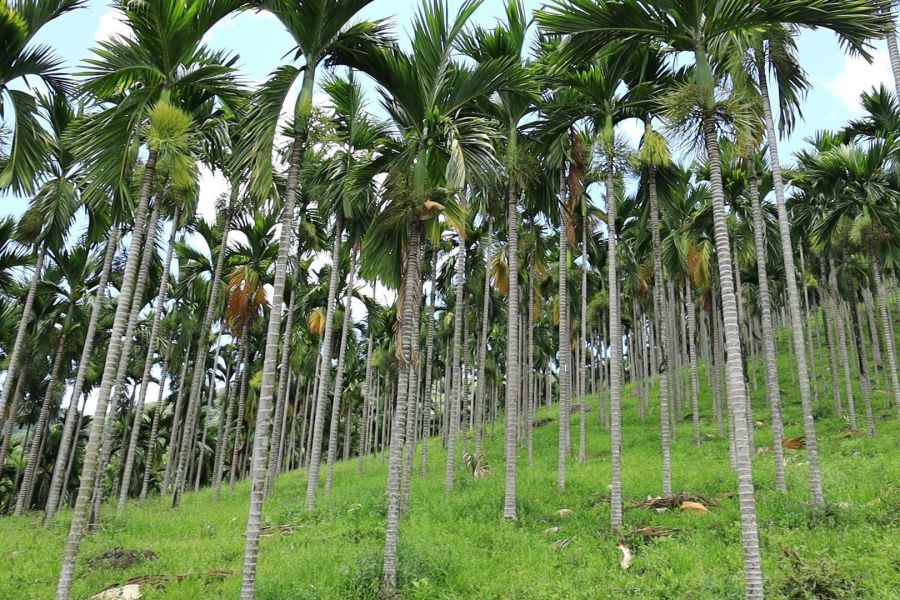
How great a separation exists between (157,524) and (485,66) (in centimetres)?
1476

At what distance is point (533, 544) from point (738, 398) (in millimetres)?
5521

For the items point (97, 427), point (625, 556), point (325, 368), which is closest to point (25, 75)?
point (97, 427)

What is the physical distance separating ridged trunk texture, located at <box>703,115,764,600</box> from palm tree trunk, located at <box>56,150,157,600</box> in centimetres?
826

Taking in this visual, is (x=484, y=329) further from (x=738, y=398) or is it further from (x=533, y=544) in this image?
(x=738, y=398)

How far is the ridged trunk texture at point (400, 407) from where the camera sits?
873 cm

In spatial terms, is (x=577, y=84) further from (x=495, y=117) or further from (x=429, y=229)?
(x=429, y=229)

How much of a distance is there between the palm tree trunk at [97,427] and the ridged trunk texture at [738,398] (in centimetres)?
826

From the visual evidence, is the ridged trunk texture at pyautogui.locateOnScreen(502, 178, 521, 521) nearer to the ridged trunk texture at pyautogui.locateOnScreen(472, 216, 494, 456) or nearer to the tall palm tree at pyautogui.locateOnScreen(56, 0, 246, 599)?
the ridged trunk texture at pyautogui.locateOnScreen(472, 216, 494, 456)

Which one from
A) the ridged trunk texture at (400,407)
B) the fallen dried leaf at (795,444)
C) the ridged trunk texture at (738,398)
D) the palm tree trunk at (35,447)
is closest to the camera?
the ridged trunk texture at (738,398)

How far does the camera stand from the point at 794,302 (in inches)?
478

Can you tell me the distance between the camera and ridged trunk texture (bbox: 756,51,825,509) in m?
11.1

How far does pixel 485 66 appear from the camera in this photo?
8.91 metres

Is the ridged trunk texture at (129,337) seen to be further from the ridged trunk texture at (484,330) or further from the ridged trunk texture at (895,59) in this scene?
the ridged trunk texture at (895,59)

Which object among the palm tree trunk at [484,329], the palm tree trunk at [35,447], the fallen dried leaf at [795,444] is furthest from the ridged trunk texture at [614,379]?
the palm tree trunk at [35,447]
